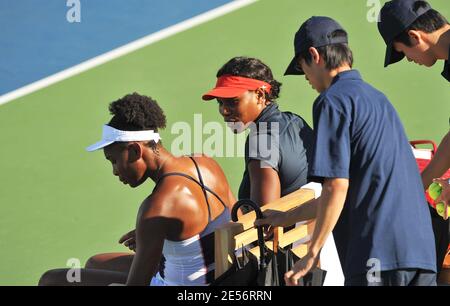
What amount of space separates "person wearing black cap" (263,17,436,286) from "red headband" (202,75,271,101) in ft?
4.41

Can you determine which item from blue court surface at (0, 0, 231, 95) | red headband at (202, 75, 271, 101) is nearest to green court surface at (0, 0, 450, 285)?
blue court surface at (0, 0, 231, 95)

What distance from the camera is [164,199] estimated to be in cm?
425

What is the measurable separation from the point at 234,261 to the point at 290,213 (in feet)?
0.98

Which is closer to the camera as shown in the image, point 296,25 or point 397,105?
point 397,105

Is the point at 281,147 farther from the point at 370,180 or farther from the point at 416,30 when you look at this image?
the point at 370,180

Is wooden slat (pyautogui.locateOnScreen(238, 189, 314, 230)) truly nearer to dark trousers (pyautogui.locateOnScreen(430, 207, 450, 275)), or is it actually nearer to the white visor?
dark trousers (pyautogui.locateOnScreen(430, 207, 450, 275))

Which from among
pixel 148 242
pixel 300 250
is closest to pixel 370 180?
pixel 300 250

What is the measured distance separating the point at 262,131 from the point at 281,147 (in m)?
0.15

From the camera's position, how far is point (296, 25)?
9.37 m

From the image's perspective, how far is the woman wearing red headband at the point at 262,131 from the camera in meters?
4.68

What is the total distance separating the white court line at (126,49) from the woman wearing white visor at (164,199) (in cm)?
483

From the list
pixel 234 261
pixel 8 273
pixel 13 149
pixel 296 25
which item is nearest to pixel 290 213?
pixel 234 261
